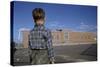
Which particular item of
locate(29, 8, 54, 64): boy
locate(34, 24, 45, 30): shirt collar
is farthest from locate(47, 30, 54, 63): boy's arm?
locate(34, 24, 45, 30): shirt collar

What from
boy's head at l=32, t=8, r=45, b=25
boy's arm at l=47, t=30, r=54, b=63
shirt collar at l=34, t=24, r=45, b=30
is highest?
boy's head at l=32, t=8, r=45, b=25

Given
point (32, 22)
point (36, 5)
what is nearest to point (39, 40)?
point (32, 22)

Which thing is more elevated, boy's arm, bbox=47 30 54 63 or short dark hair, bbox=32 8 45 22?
short dark hair, bbox=32 8 45 22

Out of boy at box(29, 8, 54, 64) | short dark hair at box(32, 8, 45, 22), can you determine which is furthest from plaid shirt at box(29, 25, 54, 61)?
short dark hair at box(32, 8, 45, 22)

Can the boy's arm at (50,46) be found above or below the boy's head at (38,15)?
below

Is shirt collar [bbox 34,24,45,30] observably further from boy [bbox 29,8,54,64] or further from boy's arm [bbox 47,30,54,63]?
boy's arm [bbox 47,30,54,63]

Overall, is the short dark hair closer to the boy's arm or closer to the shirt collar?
the shirt collar

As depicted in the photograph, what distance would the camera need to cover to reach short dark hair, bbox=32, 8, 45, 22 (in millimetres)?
3598

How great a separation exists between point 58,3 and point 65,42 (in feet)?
2.21

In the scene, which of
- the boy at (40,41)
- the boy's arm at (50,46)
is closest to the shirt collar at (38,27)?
the boy at (40,41)

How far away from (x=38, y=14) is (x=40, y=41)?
443 millimetres

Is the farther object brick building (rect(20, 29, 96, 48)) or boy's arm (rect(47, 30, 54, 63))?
boy's arm (rect(47, 30, 54, 63))

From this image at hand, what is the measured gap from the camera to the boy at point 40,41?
361 centimetres

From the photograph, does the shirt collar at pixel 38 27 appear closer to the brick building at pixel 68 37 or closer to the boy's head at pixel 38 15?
the boy's head at pixel 38 15
